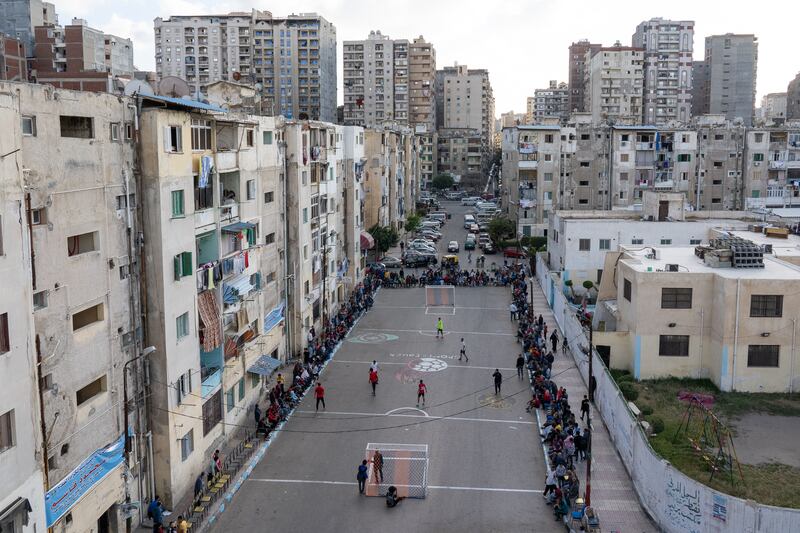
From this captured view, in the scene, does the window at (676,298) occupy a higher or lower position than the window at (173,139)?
lower

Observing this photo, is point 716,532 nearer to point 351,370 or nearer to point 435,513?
point 435,513

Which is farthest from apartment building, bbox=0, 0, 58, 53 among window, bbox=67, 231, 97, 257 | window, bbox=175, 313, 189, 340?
window, bbox=67, 231, 97, 257

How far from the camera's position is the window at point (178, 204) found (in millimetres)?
23656

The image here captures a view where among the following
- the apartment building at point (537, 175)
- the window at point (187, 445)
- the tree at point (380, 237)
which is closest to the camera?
the window at point (187, 445)

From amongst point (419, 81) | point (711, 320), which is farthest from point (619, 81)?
point (711, 320)

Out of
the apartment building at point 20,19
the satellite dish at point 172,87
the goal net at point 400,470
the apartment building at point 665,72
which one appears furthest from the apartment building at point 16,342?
the apartment building at point 665,72

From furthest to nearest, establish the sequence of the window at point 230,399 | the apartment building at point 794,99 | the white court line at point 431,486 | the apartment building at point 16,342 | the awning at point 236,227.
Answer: the apartment building at point 794,99
the window at point 230,399
the awning at point 236,227
the white court line at point 431,486
the apartment building at point 16,342

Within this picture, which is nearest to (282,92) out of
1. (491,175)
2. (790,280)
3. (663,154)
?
(491,175)

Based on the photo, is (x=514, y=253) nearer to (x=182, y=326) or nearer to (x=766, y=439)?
(x=766, y=439)

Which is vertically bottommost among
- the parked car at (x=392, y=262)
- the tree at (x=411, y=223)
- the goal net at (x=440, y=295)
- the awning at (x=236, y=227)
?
the goal net at (x=440, y=295)

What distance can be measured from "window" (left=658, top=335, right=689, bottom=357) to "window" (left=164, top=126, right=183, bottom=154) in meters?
20.9

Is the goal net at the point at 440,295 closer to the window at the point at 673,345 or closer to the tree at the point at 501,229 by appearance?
the tree at the point at 501,229

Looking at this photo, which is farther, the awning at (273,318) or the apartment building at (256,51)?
the apartment building at (256,51)

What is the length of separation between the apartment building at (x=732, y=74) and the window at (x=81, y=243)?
469 feet
